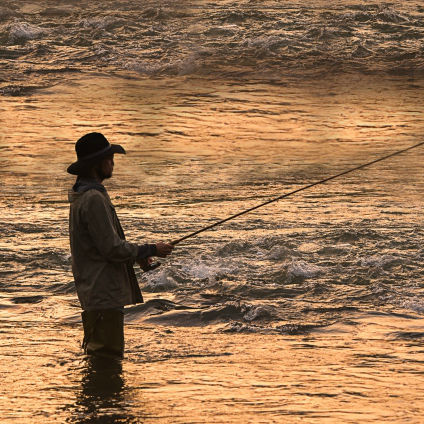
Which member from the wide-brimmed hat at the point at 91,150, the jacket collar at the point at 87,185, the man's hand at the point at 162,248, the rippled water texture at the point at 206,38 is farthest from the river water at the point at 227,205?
the wide-brimmed hat at the point at 91,150

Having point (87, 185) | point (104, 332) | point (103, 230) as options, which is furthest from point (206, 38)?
point (103, 230)

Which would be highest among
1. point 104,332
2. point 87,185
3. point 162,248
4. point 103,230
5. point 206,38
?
point 206,38

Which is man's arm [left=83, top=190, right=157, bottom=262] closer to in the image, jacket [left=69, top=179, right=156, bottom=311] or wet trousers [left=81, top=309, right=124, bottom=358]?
jacket [left=69, top=179, right=156, bottom=311]

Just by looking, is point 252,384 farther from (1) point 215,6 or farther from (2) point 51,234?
(1) point 215,6

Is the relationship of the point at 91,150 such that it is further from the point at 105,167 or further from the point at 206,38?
the point at 206,38

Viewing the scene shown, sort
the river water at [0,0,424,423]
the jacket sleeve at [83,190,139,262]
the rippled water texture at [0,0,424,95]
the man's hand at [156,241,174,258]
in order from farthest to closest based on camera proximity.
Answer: the rippled water texture at [0,0,424,95] < the river water at [0,0,424,423] < the man's hand at [156,241,174,258] < the jacket sleeve at [83,190,139,262]

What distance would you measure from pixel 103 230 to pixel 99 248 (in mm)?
96

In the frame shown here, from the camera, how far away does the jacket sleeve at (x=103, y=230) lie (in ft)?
17.3

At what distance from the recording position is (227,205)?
12.4 meters

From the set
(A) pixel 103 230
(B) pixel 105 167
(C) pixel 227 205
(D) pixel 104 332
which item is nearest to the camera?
(A) pixel 103 230

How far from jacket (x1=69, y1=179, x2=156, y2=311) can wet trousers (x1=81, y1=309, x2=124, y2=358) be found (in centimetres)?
8

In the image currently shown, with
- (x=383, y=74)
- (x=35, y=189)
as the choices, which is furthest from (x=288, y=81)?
(x=35, y=189)

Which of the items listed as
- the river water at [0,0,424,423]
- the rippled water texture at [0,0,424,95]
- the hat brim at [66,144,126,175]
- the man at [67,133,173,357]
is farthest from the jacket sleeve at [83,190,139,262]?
the rippled water texture at [0,0,424,95]

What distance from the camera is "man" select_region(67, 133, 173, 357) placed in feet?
17.3
